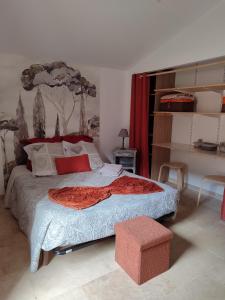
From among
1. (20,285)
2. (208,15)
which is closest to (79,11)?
(208,15)

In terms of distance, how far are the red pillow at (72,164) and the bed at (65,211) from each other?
0.67 feet

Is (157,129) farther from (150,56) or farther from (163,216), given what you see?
(163,216)

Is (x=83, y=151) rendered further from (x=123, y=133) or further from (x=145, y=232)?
(x=145, y=232)

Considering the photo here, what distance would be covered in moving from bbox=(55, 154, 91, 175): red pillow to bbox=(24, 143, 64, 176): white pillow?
0.07 meters

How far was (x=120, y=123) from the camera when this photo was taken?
14.3 ft

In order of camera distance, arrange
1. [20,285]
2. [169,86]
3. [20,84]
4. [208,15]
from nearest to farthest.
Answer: [20,285]
[208,15]
[20,84]
[169,86]

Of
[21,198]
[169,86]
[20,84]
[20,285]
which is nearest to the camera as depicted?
[20,285]

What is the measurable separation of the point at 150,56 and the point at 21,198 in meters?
2.83

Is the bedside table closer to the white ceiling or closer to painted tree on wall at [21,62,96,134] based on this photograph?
painted tree on wall at [21,62,96,134]

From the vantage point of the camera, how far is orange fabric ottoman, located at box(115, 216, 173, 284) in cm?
179

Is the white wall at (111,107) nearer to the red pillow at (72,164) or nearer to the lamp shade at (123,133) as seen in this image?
the lamp shade at (123,133)

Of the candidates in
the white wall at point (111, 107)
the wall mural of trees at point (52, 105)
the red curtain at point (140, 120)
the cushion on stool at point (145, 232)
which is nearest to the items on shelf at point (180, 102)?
the red curtain at point (140, 120)

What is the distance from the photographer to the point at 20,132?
334cm

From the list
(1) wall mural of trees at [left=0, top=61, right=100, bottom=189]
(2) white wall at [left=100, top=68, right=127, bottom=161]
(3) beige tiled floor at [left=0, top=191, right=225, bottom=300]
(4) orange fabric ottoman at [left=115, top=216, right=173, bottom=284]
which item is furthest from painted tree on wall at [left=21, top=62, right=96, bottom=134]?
(4) orange fabric ottoman at [left=115, top=216, right=173, bottom=284]
